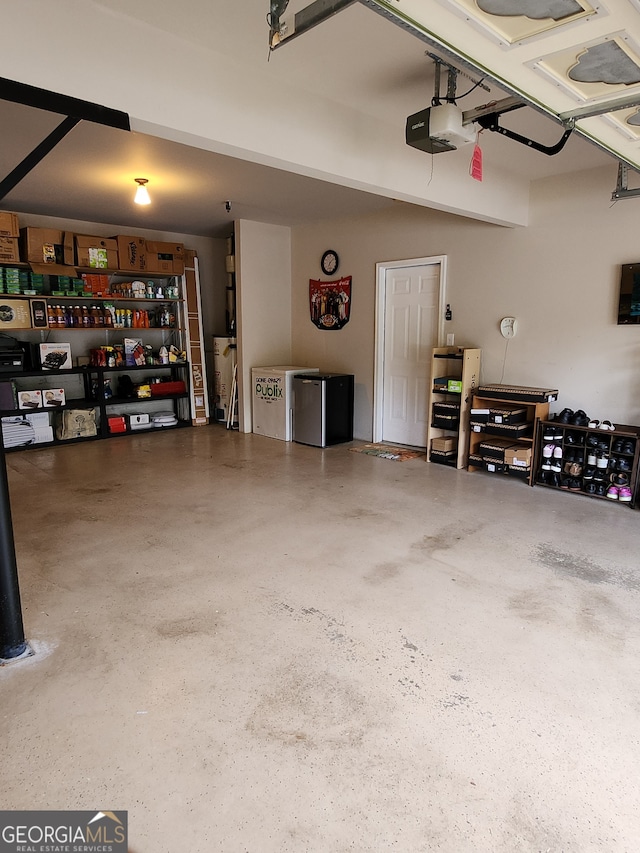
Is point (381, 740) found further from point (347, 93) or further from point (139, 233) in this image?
point (139, 233)

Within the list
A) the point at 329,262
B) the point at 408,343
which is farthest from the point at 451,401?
the point at 329,262

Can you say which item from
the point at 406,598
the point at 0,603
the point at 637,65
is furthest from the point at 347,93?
the point at 0,603

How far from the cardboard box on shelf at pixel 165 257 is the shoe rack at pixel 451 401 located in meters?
3.84

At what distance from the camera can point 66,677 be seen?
2.12 metres

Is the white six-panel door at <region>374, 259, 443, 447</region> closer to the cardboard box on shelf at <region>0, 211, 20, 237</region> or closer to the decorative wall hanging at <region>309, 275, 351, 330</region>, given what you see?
the decorative wall hanging at <region>309, 275, 351, 330</region>

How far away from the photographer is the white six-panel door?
569 centimetres

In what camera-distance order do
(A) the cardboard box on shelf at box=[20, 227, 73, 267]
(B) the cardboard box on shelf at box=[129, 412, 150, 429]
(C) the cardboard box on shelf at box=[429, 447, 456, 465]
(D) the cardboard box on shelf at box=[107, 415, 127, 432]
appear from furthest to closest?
1. (B) the cardboard box on shelf at box=[129, 412, 150, 429]
2. (D) the cardboard box on shelf at box=[107, 415, 127, 432]
3. (A) the cardboard box on shelf at box=[20, 227, 73, 267]
4. (C) the cardboard box on shelf at box=[429, 447, 456, 465]

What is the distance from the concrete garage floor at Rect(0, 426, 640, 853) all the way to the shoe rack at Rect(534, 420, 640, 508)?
10.7 inches

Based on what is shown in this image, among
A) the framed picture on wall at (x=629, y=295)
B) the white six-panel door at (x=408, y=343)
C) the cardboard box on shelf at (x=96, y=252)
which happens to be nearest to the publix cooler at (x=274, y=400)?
the white six-panel door at (x=408, y=343)

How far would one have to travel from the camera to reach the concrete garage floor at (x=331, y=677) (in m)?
1.54

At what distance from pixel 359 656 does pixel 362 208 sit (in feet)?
16.5

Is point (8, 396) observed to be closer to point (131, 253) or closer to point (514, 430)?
point (131, 253)

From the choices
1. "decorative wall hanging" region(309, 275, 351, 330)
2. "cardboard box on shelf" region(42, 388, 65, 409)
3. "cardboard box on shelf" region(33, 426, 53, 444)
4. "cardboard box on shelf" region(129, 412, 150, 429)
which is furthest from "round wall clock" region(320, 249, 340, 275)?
"cardboard box on shelf" region(33, 426, 53, 444)

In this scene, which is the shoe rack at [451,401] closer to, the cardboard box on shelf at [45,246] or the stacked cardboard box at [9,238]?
the cardboard box on shelf at [45,246]
